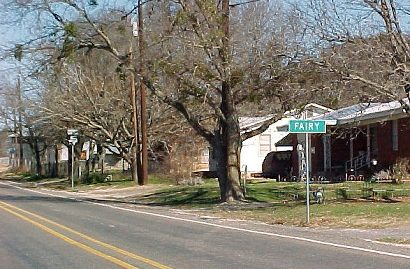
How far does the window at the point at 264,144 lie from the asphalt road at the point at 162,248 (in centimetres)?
3204

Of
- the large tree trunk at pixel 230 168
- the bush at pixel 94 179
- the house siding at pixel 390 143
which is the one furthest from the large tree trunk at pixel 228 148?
the bush at pixel 94 179

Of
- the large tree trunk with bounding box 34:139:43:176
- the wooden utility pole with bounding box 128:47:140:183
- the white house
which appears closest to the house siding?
the wooden utility pole with bounding box 128:47:140:183

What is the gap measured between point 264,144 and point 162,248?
4088 cm

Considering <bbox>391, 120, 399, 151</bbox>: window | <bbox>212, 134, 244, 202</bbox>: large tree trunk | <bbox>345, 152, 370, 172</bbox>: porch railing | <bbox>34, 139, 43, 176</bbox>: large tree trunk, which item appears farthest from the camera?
<bbox>34, 139, 43, 176</bbox>: large tree trunk

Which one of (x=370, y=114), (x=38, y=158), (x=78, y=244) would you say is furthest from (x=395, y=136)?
(x=38, y=158)

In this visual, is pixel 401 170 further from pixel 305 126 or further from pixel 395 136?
pixel 305 126

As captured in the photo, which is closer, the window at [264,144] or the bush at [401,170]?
the bush at [401,170]

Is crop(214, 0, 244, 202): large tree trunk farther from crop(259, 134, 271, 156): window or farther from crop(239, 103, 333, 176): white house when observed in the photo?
crop(259, 134, 271, 156): window

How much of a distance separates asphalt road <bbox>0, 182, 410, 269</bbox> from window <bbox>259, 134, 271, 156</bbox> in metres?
32.0

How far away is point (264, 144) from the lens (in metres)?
56.9

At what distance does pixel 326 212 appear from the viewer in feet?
77.4

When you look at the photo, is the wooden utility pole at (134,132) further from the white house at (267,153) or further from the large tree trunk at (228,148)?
the large tree trunk at (228,148)

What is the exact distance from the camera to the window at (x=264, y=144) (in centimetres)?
5653

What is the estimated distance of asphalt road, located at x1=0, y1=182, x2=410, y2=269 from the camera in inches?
544
